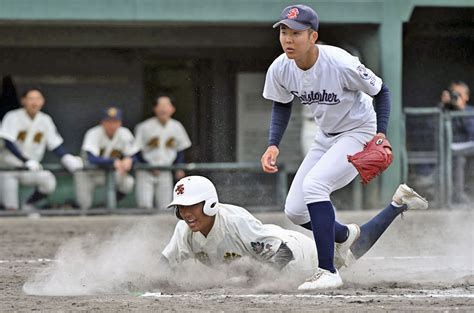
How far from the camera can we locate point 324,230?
20.5ft

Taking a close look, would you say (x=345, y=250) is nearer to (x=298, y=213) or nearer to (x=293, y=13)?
(x=298, y=213)

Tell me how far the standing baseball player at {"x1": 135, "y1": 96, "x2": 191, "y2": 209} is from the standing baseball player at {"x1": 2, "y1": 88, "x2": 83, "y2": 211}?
0.76 metres

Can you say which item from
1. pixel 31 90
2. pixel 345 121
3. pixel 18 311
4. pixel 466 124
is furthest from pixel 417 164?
pixel 18 311

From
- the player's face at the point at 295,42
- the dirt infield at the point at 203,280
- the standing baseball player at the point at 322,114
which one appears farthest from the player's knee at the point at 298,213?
the player's face at the point at 295,42

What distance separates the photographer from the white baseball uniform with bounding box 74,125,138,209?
13094mm

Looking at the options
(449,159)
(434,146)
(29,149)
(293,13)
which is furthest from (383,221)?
(29,149)

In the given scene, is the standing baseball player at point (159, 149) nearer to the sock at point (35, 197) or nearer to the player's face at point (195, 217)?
the sock at point (35, 197)

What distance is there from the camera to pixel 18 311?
552 cm

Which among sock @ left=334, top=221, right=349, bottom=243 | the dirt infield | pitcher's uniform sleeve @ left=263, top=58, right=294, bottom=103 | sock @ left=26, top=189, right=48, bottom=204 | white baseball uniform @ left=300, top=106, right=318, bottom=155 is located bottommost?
the dirt infield

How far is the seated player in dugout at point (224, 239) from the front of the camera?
20.9 ft

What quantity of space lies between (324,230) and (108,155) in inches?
282

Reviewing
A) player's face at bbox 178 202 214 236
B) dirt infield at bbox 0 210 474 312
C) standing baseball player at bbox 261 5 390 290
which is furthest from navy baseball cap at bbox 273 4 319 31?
dirt infield at bbox 0 210 474 312

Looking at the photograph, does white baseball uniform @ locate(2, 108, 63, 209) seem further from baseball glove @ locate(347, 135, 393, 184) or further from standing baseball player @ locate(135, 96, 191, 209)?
baseball glove @ locate(347, 135, 393, 184)

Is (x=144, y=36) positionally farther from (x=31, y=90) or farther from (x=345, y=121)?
(x=345, y=121)
